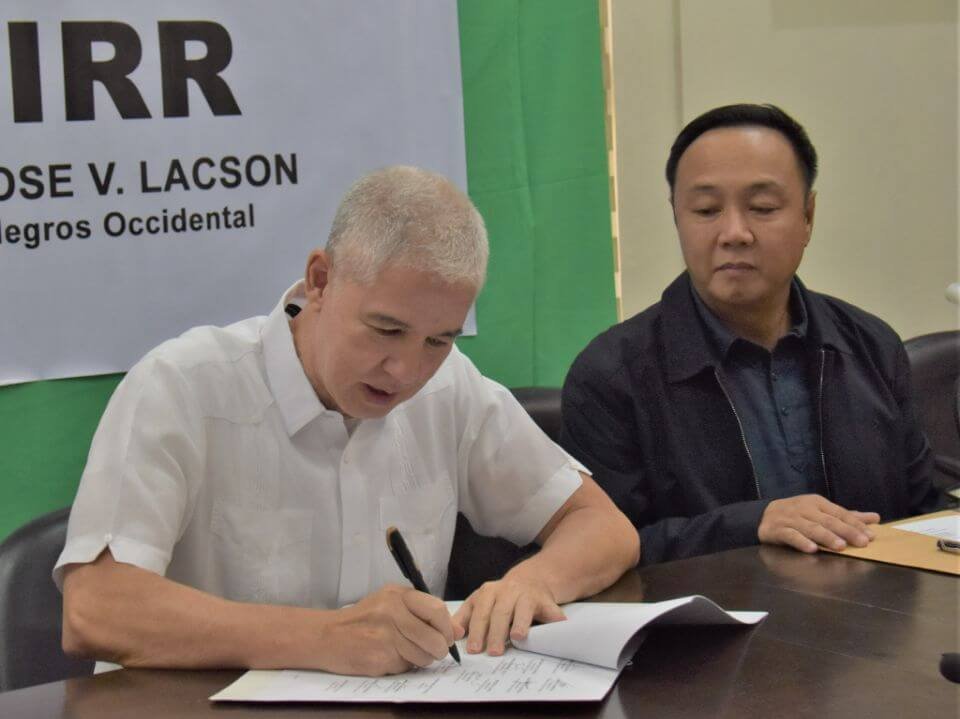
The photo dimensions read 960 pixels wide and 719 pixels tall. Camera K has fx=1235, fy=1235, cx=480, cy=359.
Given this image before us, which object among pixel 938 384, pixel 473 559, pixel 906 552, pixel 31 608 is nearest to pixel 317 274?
pixel 31 608

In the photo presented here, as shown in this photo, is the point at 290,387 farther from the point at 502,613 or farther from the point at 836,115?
the point at 836,115

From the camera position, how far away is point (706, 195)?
2488 millimetres

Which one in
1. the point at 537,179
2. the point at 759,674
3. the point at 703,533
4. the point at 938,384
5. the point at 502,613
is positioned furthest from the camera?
the point at 938,384

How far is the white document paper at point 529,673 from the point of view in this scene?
135 cm

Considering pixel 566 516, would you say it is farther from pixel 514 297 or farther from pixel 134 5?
pixel 134 5

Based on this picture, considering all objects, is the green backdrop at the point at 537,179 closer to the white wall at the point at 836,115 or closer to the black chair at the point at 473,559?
the white wall at the point at 836,115

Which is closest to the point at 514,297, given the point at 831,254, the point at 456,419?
the point at 456,419

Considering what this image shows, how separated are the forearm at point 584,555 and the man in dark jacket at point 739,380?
405 millimetres

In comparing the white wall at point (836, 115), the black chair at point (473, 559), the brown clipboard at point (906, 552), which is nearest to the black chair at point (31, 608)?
the black chair at point (473, 559)

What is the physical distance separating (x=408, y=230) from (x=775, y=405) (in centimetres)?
111

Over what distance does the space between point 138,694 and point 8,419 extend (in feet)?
3.57

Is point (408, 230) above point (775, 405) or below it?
above

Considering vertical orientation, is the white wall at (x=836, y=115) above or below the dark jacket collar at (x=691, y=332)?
above

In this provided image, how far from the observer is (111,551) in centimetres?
160
